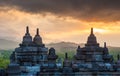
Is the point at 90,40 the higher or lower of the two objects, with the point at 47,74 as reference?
higher

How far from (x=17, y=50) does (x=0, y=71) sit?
6.33 meters

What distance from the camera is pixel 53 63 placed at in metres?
48.3

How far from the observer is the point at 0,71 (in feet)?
150

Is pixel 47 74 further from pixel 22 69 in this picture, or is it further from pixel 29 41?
pixel 29 41

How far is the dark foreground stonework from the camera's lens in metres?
46.8

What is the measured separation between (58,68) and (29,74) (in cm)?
287

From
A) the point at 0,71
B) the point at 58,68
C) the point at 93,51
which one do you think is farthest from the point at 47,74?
the point at 93,51

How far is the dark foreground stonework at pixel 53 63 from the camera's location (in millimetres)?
46812

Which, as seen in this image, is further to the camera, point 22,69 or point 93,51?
point 93,51

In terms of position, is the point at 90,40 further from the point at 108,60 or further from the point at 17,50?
the point at 17,50

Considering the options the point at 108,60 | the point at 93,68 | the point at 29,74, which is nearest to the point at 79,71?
the point at 93,68

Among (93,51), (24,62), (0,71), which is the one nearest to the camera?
(0,71)

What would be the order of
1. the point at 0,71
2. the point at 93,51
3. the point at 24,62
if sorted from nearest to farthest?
the point at 0,71 < the point at 24,62 < the point at 93,51

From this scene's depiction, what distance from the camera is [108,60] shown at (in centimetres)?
5531
